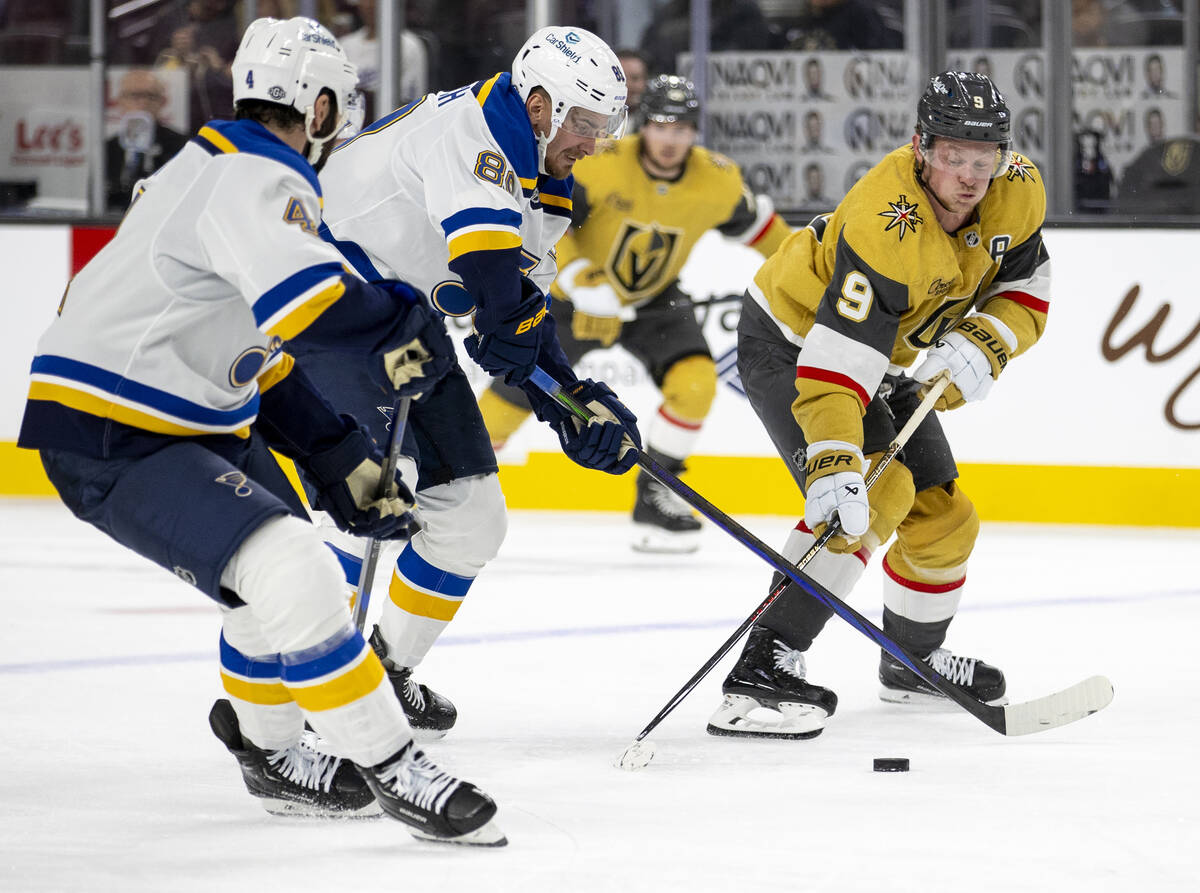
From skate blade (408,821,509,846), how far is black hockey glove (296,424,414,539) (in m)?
0.42

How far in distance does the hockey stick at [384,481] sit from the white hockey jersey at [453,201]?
0.76 feet

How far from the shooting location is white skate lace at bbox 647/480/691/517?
5414 mm

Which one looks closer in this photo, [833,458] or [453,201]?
[453,201]

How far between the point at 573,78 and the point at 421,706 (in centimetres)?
107

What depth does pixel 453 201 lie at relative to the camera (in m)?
2.77

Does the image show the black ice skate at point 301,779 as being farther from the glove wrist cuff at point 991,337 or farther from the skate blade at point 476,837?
the glove wrist cuff at point 991,337

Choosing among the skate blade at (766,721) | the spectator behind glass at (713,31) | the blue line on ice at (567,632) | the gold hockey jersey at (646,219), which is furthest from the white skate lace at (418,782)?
the spectator behind glass at (713,31)

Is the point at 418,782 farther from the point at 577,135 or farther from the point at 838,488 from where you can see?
the point at 577,135

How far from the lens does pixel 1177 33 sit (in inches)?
237

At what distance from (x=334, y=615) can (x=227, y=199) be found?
1.71 feet

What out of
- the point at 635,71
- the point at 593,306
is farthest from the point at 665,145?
the point at 635,71

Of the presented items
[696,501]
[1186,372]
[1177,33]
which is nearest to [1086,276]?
[1186,372]

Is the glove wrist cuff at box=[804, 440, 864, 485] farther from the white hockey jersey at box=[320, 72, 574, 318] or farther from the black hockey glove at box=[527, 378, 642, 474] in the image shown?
the white hockey jersey at box=[320, 72, 574, 318]

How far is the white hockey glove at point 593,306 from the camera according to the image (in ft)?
18.3
